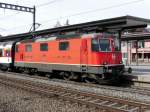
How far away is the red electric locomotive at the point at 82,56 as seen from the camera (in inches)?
677

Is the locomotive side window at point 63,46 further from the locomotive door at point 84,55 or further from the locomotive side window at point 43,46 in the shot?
the locomotive side window at point 43,46

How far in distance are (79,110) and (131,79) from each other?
884 centimetres

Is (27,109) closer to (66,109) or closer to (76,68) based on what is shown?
(66,109)

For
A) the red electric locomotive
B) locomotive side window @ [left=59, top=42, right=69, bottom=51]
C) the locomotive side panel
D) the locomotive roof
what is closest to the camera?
the red electric locomotive

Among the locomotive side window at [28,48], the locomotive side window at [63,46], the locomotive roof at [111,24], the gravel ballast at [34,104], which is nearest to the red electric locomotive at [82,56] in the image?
the locomotive side window at [63,46]

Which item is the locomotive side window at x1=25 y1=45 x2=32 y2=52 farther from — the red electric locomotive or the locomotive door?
the locomotive door

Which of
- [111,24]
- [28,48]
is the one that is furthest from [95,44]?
[28,48]

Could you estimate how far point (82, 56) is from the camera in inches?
710

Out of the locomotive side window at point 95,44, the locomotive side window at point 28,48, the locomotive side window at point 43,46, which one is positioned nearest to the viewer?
the locomotive side window at point 95,44

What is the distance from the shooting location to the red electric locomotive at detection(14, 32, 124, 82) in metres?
17.2

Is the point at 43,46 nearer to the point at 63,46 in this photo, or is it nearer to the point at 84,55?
the point at 63,46

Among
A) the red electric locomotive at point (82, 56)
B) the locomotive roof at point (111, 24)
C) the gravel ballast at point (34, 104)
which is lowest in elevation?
the gravel ballast at point (34, 104)

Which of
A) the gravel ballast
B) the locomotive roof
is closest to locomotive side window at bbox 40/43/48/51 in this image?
the locomotive roof

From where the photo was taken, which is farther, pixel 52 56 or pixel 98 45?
pixel 52 56
